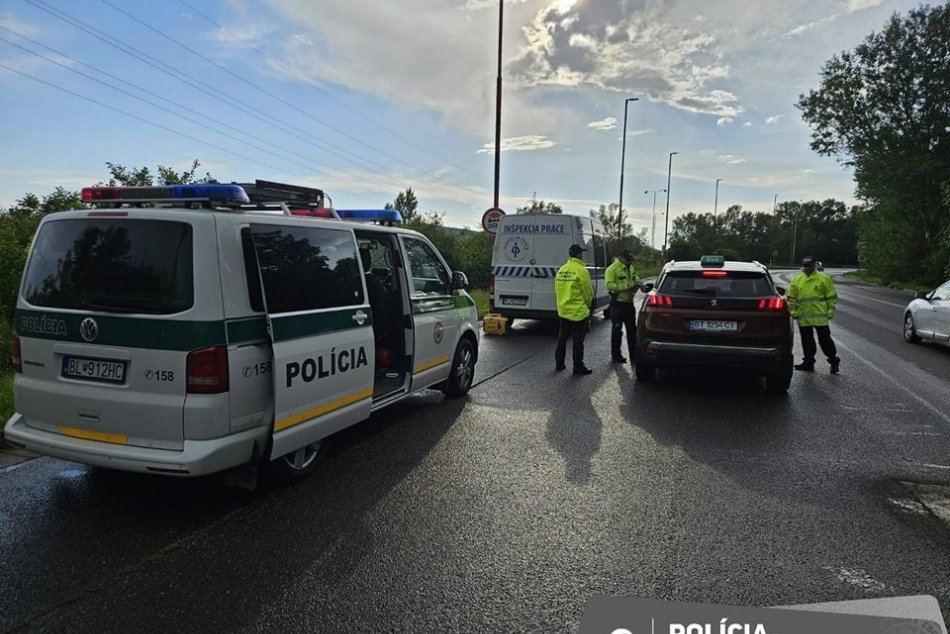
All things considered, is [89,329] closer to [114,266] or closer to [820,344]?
[114,266]

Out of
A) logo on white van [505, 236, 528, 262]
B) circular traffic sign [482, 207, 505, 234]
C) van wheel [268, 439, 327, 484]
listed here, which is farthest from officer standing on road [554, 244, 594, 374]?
circular traffic sign [482, 207, 505, 234]

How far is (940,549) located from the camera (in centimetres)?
348

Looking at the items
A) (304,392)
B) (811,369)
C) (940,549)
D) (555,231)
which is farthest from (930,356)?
(304,392)

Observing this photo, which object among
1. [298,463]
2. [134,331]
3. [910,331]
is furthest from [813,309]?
[134,331]

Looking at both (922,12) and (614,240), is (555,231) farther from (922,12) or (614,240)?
(614,240)

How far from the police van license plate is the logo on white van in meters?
10.1

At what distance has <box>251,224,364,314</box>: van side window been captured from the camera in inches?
156

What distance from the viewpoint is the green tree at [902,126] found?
34.8 meters

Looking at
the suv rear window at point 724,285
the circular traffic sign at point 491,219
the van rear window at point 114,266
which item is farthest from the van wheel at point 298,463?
the circular traffic sign at point 491,219

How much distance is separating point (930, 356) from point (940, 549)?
889 cm

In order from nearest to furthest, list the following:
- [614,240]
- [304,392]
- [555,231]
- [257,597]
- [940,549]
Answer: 1. [257,597]
2. [940,549]
3. [304,392]
4. [555,231]
5. [614,240]

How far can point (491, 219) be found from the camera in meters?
15.9

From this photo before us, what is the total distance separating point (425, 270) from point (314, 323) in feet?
7.42

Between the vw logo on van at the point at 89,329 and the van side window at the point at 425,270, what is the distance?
2.75 metres
